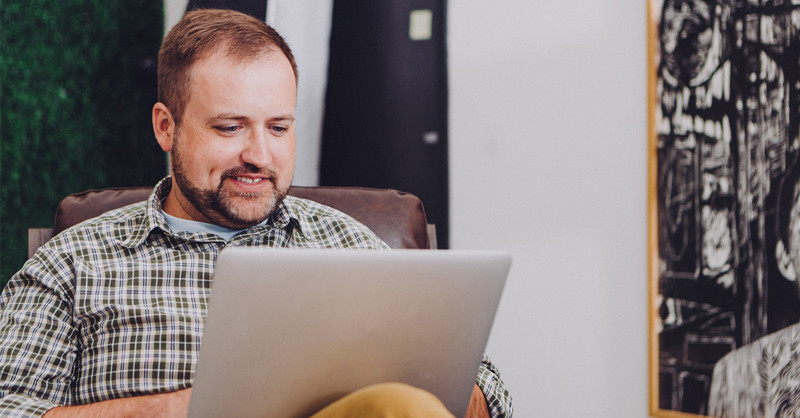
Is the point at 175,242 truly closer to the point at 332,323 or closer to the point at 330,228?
the point at 330,228

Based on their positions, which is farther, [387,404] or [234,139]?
[234,139]

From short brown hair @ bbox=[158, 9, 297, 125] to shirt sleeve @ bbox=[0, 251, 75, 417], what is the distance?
37cm

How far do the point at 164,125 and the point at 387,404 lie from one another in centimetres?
82

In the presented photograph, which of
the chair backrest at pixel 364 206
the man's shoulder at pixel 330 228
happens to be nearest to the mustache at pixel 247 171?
the man's shoulder at pixel 330 228

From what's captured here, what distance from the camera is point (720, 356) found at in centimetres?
175

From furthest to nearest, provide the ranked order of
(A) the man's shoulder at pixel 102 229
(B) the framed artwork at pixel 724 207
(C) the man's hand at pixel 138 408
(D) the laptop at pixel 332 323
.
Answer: (B) the framed artwork at pixel 724 207, (A) the man's shoulder at pixel 102 229, (C) the man's hand at pixel 138 408, (D) the laptop at pixel 332 323

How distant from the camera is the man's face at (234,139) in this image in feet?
3.94

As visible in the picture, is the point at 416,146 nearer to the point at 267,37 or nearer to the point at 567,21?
the point at 567,21

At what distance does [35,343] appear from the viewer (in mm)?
1029

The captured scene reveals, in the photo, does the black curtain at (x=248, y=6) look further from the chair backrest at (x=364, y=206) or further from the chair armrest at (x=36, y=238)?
the chair armrest at (x=36, y=238)

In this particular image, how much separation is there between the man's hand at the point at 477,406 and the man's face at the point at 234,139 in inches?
19.6

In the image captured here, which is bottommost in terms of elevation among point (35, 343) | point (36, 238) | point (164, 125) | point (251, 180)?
point (35, 343)

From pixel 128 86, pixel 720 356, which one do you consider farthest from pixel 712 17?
pixel 128 86

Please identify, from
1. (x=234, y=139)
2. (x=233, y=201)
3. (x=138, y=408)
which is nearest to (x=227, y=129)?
(x=234, y=139)
